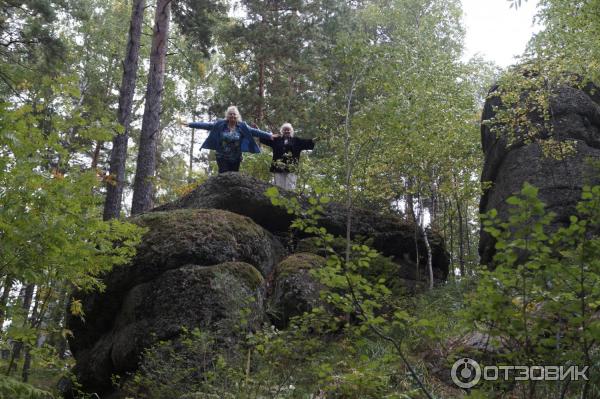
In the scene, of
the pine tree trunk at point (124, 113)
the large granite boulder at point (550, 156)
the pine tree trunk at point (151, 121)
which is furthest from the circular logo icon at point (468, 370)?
the pine tree trunk at point (151, 121)

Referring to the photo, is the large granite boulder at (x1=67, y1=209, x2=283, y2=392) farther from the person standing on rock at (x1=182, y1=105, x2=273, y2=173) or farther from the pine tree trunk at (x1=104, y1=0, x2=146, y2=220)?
the person standing on rock at (x1=182, y1=105, x2=273, y2=173)

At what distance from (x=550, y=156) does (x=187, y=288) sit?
8014 mm

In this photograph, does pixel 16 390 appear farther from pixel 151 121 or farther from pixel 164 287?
pixel 151 121

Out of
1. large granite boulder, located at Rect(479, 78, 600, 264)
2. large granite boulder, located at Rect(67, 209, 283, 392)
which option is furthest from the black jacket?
large granite boulder, located at Rect(479, 78, 600, 264)

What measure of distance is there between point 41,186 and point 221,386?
7.85 feet

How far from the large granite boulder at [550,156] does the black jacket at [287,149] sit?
3544mm

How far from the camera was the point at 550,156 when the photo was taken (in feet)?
35.4

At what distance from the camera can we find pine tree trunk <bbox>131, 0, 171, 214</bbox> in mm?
10797

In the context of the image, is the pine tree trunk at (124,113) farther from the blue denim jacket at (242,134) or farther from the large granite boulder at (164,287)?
the large granite boulder at (164,287)

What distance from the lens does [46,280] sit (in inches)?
173

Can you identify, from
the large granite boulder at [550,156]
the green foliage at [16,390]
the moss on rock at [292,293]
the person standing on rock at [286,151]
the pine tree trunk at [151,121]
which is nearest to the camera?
the green foliage at [16,390]

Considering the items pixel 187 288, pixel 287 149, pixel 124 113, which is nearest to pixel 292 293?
pixel 187 288

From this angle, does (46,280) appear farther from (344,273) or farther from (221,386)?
(344,273)

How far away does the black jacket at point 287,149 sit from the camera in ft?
34.5
